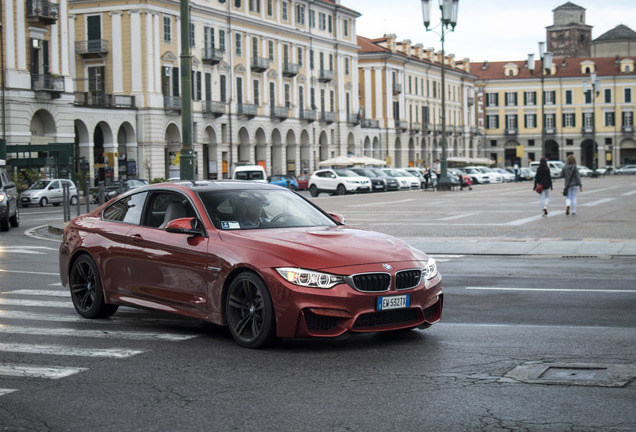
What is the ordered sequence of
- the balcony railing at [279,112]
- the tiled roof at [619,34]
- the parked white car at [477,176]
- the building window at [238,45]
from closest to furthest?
→ 1. the building window at [238,45]
2. the balcony railing at [279,112]
3. the parked white car at [477,176]
4. the tiled roof at [619,34]

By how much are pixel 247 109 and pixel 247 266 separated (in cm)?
7315

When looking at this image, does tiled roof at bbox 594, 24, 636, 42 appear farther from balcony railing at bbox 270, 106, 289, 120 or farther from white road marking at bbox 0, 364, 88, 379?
white road marking at bbox 0, 364, 88, 379

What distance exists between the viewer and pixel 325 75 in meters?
94.8

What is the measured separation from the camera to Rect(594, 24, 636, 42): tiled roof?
162m

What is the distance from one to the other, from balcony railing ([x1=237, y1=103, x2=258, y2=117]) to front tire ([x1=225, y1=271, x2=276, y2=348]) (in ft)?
236

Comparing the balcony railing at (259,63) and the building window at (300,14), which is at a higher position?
the building window at (300,14)

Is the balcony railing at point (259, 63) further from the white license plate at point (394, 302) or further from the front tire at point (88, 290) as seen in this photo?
the white license plate at point (394, 302)

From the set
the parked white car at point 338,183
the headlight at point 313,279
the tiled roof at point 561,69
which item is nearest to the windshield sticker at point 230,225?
the headlight at point 313,279

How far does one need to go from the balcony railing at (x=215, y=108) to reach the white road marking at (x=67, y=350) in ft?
219

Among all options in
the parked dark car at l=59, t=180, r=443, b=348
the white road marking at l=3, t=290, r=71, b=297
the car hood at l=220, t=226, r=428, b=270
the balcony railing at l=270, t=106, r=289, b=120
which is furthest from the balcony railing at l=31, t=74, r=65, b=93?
the car hood at l=220, t=226, r=428, b=270

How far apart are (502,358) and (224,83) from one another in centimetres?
7251

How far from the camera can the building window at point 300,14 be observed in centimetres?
8994

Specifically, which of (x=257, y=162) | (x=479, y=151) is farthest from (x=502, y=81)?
(x=257, y=162)

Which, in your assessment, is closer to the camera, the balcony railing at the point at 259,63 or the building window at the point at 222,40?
the building window at the point at 222,40
